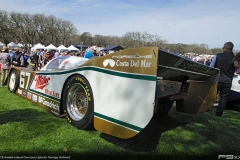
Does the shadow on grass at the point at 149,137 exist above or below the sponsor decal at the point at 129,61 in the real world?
below

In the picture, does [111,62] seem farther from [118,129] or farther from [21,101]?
[21,101]

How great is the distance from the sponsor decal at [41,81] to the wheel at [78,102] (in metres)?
0.81

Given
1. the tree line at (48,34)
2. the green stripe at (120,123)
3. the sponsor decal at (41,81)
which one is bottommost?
the green stripe at (120,123)

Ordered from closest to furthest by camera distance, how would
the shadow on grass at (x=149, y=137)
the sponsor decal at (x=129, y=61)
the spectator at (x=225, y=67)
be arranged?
the sponsor decal at (x=129, y=61) → the shadow on grass at (x=149, y=137) → the spectator at (x=225, y=67)

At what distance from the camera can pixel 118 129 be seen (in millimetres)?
2932

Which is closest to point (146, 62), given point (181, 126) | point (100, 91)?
point (100, 91)

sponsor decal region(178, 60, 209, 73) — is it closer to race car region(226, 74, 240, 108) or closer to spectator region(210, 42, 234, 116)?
spectator region(210, 42, 234, 116)

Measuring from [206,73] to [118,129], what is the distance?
1984mm

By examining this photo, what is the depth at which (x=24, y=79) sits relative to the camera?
5555mm

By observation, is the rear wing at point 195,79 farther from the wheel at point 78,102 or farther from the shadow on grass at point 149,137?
the wheel at point 78,102

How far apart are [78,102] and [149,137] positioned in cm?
146

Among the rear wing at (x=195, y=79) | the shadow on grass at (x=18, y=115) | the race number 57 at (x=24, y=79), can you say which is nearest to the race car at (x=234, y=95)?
the rear wing at (x=195, y=79)

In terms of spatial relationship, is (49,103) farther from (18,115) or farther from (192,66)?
(192,66)

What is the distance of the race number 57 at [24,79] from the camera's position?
17.7ft
